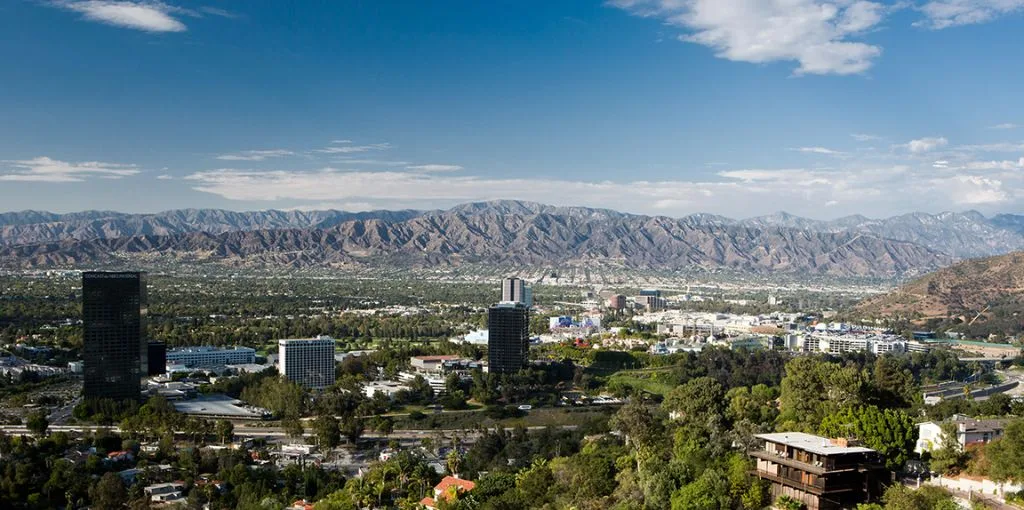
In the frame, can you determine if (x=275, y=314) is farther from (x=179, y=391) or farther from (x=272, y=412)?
(x=272, y=412)

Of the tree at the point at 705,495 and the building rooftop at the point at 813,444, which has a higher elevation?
the building rooftop at the point at 813,444

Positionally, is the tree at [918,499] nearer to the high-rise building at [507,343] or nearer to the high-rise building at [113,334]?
the high-rise building at [113,334]

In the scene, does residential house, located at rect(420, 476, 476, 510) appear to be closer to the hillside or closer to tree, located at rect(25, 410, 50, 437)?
tree, located at rect(25, 410, 50, 437)

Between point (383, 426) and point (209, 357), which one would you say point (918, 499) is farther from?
point (209, 357)

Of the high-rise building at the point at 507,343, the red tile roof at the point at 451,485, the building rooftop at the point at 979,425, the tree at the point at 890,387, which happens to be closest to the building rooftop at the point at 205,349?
the high-rise building at the point at 507,343

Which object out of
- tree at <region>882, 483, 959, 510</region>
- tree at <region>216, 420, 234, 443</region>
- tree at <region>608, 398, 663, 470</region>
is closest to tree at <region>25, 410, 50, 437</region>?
tree at <region>216, 420, 234, 443</region>

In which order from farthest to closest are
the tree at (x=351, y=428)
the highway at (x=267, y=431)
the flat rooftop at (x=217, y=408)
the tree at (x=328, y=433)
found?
the flat rooftop at (x=217, y=408) → the highway at (x=267, y=431) → the tree at (x=351, y=428) → the tree at (x=328, y=433)

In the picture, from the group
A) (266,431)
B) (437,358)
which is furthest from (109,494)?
(437,358)
